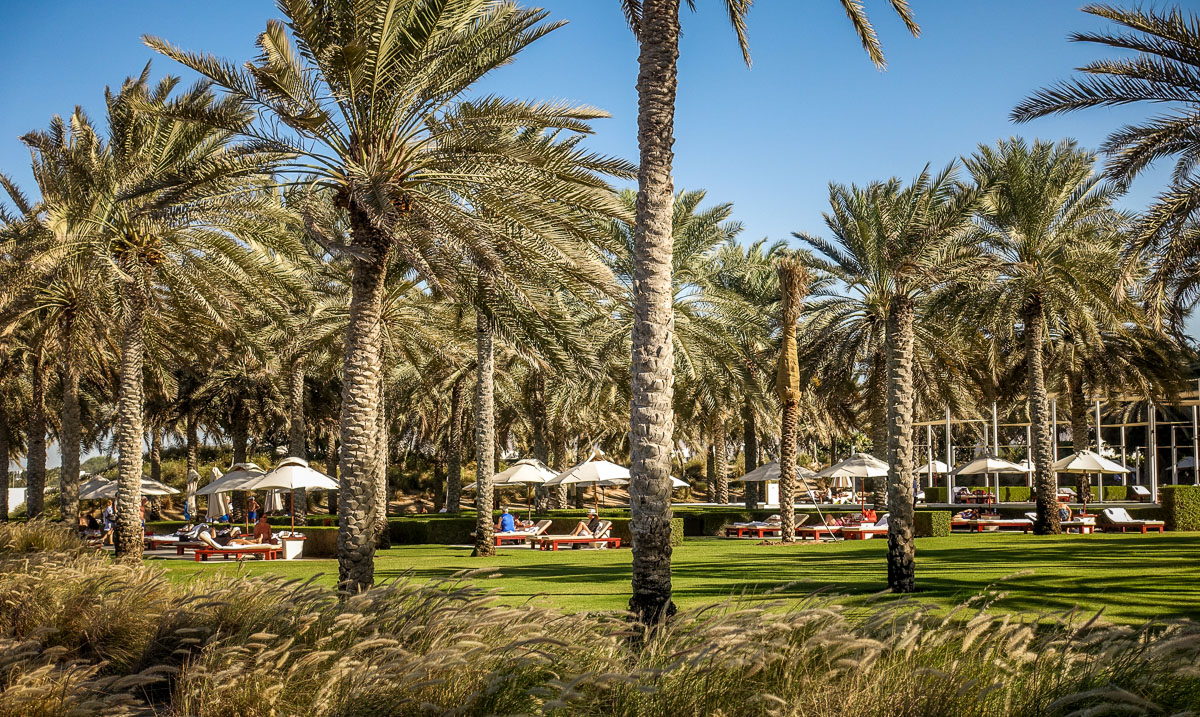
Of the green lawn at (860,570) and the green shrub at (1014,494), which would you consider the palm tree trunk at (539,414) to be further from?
the green shrub at (1014,494)

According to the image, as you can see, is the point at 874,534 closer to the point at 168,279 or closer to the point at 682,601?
the point at 682,601

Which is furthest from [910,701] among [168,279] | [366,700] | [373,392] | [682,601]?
[168,279]

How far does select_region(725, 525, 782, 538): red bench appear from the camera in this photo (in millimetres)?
29078

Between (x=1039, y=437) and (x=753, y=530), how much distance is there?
337 inches

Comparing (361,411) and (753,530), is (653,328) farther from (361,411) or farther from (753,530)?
(753,530)

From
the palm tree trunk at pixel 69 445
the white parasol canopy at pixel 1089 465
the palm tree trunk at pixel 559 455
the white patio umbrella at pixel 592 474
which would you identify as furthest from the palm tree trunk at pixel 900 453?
the palm tree trunk at pixel 559 455

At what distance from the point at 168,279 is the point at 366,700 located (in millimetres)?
16684

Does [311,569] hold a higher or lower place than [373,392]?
lower

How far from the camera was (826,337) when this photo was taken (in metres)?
29.5

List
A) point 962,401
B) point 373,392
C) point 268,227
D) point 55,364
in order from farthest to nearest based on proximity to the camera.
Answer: point 962,401
point 55,364
point 268,227
point 373,392

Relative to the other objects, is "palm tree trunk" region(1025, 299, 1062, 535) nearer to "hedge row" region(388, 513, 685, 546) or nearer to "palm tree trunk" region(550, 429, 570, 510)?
"hedge row" region(388, 513, 685, 546)

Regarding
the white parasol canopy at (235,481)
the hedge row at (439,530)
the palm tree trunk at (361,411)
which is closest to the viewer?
the palm tree trunk at (361,411)

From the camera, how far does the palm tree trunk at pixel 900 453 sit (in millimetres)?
13281

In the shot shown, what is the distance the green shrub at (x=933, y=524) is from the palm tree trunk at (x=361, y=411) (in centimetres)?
1888
